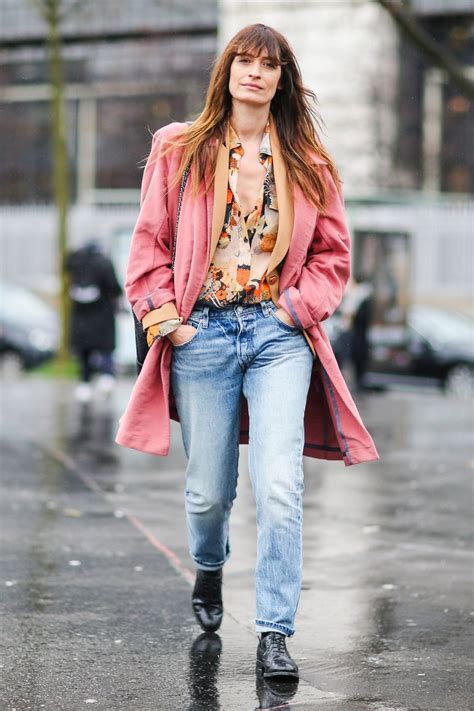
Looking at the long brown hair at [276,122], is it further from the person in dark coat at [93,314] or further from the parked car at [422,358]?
the parked car at [422,358]

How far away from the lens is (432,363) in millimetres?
21016

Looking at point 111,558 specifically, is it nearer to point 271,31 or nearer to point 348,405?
point 348,405

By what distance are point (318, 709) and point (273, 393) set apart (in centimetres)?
101

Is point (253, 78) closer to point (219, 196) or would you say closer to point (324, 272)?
point (219, 196)

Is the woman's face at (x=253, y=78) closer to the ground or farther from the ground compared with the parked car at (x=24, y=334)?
farther from the ground

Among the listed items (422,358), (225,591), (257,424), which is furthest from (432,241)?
(257,424)

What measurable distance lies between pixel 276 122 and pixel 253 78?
234mm

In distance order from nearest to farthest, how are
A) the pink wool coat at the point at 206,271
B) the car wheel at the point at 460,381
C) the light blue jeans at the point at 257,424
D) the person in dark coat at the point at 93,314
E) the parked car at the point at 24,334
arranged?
the light blue jeans at the point at 257,424 < the pink wool coat at the point at 206,271 < the person in dark coat at the point at 93,314 < the car wheel at the point at 460,381 < the parked car at the point at 24,334

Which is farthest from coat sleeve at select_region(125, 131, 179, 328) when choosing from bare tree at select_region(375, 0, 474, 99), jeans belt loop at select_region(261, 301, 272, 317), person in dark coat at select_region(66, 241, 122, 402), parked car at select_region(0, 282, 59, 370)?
parked car at select_region(0, 282, 59, 370)

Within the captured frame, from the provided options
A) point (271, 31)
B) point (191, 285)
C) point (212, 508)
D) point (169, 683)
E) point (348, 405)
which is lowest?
point (169, 683)

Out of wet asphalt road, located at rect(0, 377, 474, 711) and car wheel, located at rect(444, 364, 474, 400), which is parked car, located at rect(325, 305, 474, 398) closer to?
car wheel, located at rect(444, 364, 474, 400)

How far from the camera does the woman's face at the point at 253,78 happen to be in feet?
15.4

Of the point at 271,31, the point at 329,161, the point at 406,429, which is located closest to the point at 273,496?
the point at 329,161

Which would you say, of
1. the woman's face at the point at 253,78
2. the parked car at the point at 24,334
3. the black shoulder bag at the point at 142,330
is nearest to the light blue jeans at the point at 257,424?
the black shoulder bag at the point at 142,330
